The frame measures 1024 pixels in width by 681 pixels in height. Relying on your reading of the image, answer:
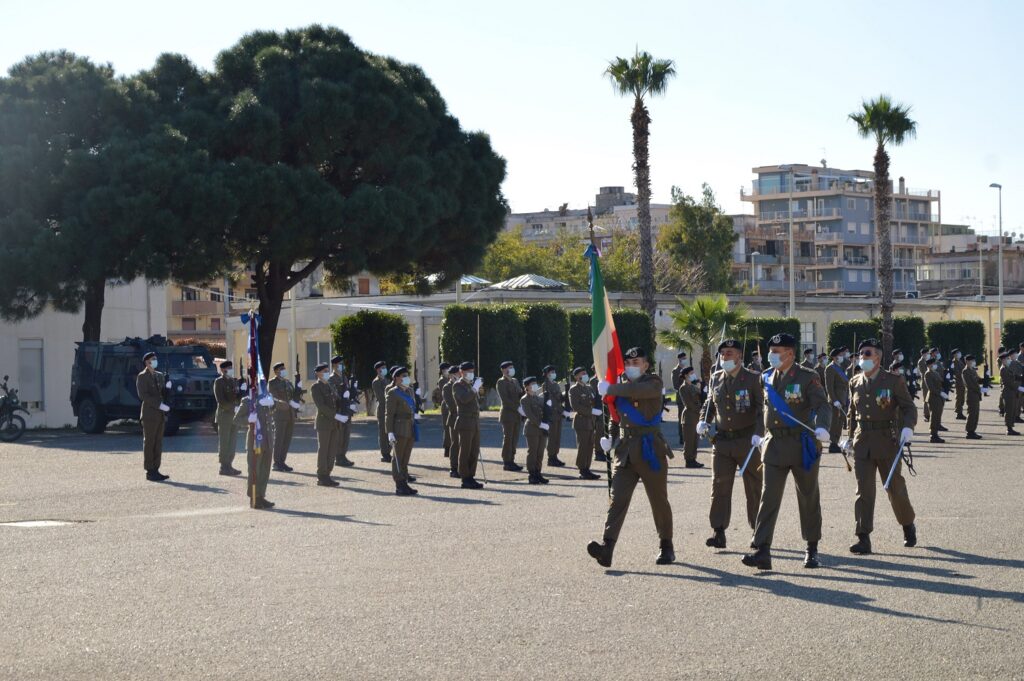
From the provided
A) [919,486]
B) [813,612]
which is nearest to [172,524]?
[813,612]

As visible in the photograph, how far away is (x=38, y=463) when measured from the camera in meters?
24.9

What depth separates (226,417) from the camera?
22.1 meters

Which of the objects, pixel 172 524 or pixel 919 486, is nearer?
pixel 172 524

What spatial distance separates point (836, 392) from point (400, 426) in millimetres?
7617

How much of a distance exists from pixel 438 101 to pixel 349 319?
717 centimetres

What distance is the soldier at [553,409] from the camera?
2258cm

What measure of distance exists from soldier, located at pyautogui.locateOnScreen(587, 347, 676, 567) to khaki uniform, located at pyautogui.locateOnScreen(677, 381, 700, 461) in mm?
11085

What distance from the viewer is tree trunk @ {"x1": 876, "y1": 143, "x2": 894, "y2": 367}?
48406mm

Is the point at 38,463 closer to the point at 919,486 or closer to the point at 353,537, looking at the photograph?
the point at 353,537

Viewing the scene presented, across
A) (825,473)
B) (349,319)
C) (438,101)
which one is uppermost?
(438,101)

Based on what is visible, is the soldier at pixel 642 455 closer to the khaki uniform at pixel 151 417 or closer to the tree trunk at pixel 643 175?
the khaki uniform at pixel 151 417

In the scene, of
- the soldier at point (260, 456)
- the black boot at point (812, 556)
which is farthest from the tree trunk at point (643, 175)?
the black boot at point (812, 556)

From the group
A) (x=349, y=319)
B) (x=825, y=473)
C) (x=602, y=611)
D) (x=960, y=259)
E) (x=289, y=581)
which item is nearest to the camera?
(x=602, y=611)

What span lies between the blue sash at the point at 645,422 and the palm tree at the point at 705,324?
93.9 feet
